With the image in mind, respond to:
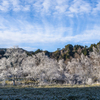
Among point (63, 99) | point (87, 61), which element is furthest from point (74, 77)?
point (63, 99)

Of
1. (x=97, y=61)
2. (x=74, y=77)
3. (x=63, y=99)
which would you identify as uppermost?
(x=97, y=61)

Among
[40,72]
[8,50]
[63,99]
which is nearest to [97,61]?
[40,72]

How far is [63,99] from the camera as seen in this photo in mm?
10789

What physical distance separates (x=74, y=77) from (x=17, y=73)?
2420 cm

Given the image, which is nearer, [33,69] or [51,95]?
[51,95]

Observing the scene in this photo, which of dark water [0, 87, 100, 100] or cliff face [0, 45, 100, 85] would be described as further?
cliff face [0, 45, 100, 85]

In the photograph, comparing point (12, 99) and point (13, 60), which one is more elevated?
point (13, 60)

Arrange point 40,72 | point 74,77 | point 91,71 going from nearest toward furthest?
point 40,72, point 91,71, point 74,77

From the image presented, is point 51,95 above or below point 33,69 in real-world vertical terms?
below

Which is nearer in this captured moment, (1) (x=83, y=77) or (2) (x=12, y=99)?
(2) (x=12, y=99)

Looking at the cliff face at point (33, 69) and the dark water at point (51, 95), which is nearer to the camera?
the dark water at point (51, 95)

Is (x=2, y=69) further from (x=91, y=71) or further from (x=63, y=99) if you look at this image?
(x=91, y=71)

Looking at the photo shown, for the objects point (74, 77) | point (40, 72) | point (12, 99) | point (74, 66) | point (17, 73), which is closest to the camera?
point (12, 99)

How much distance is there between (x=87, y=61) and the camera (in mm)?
50062
